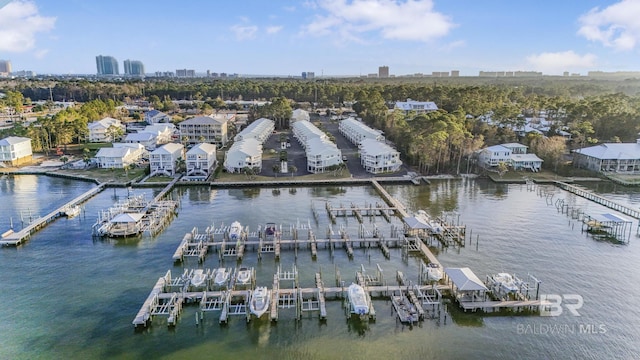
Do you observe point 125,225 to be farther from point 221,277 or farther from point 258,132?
point 258,132

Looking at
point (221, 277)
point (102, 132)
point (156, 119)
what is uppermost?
point (156, 119)

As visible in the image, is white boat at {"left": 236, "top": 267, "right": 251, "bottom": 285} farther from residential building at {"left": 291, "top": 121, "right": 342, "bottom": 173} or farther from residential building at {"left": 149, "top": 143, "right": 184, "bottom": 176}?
residential building at {"left": 149, "top": 143, "right": 184, "bottom": 176}

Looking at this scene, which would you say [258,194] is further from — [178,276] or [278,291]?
[278,291]

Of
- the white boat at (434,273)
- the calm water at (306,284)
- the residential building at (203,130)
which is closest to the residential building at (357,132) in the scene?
the residential building at (203,130)

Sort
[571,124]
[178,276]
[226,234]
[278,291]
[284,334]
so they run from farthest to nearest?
[571,124], [226,234], [178,276], [278,291], [284,334]

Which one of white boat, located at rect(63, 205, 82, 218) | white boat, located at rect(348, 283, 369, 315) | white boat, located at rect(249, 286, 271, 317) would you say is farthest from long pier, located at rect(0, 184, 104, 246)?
white boat, located at rect(348, 283, 369, 315)

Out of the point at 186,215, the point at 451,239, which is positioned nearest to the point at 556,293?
the point at 451,239

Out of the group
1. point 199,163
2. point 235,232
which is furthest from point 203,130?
point 235,232
